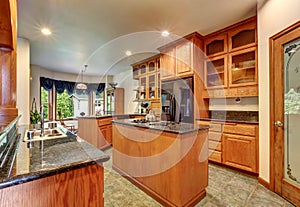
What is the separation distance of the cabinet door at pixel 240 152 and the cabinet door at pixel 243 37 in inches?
64.1

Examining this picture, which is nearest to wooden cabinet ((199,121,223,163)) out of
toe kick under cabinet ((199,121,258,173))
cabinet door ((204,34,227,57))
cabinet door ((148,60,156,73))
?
toe kick under cabinet ((199,121,258,173))

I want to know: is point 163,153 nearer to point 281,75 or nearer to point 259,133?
point 259,133

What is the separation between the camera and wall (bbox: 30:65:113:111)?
559cm

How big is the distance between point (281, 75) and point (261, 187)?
1.56m

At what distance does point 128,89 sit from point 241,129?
14.9 ft

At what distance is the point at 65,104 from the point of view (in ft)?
24.2

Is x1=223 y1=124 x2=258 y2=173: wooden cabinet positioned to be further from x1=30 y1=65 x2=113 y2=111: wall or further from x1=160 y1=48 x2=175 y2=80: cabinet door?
x1=30 y1=65 x2=113 y2=111: wall

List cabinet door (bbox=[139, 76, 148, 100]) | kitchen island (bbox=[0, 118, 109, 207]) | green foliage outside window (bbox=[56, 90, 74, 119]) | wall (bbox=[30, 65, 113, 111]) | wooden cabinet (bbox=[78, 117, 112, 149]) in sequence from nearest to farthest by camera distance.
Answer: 1. kitchen island (bbox=[0, 118, 109, 207])
2. wooden cabinet (bbox=[78, 117, 112, 149])
3. cabinet door (bbox=[139, 76, 148, 100])
4. wall (bbox=[30, 65, 113, 111])
5. green foliage outside window (bbox=[56, 90, 74, 119])

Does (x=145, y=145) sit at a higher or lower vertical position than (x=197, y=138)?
lower

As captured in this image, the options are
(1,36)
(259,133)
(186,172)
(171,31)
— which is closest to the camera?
(1,36)

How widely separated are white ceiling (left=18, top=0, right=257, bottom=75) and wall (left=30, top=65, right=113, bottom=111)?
1658mm

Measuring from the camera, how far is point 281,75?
7.07 feet

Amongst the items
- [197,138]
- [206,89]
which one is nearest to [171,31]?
[206,89]

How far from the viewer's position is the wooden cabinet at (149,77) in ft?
15.3
